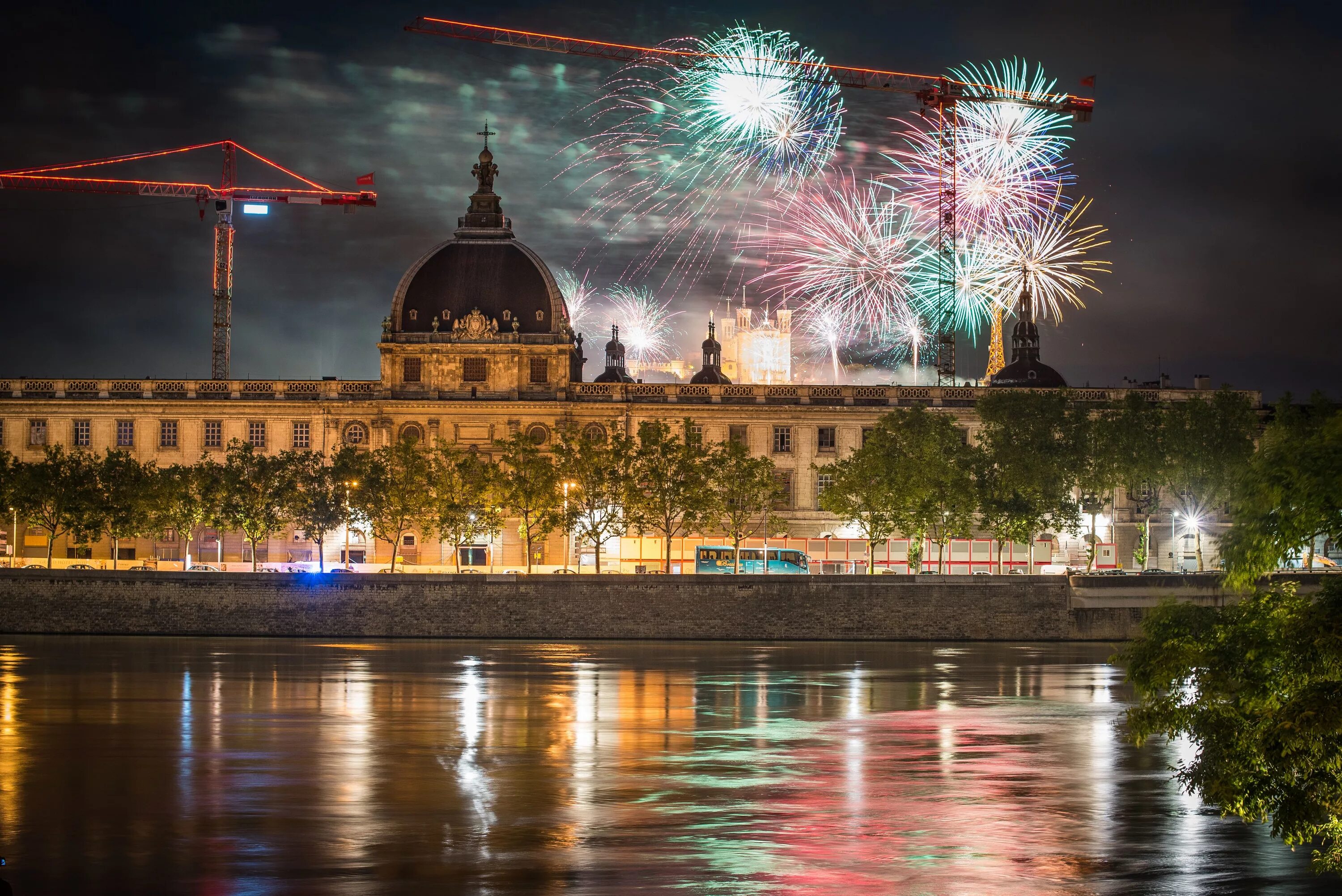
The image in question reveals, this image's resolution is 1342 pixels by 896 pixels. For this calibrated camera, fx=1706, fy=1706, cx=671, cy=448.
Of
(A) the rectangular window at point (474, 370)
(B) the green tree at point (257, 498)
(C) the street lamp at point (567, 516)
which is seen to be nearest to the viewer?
(C) the street lamp at point (567, 516)

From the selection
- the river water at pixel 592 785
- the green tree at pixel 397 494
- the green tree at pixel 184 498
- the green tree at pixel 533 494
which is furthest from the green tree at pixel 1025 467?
the green tree at pixel 184 498

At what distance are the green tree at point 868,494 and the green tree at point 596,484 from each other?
1213 cm

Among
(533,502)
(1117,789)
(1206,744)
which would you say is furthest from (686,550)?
(1206,744)

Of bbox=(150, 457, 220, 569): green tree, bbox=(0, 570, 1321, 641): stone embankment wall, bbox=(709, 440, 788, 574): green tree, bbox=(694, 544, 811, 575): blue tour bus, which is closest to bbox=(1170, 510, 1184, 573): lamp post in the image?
bbox=(709, 440, 788, 574): green tree

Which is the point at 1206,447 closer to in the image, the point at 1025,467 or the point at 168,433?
the point at 1025,467

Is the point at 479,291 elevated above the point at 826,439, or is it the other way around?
the point at 479,291

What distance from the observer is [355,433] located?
12025 cm

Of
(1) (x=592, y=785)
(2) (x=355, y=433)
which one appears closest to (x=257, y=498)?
(2) (x=355, y=433)

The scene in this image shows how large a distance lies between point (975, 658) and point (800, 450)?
46511 millimetres

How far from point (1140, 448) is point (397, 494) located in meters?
44.6

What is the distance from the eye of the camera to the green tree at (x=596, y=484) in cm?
9762

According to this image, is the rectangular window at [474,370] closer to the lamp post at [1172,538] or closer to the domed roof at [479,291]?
the domed roof at [479,291]

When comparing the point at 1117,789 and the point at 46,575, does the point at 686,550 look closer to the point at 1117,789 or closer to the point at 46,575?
the point at 46,575

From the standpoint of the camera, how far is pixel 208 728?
51.2 m
